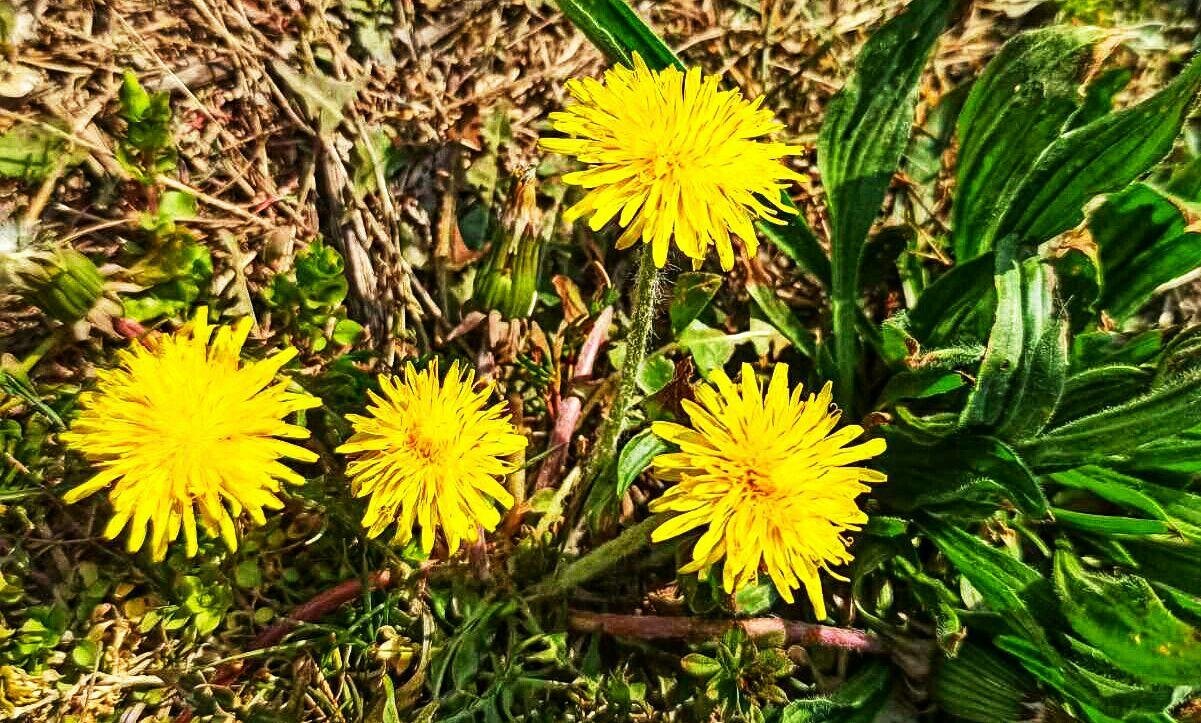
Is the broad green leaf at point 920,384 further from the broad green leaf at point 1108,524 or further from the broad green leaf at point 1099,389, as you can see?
the broad green leaf at point 1108,524

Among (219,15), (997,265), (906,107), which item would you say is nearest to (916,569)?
(997,265)

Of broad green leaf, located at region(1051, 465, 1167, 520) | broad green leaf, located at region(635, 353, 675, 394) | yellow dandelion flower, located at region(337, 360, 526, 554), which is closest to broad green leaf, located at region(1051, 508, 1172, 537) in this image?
broad green leaf, located at region(1051, 465, 1167, 520)

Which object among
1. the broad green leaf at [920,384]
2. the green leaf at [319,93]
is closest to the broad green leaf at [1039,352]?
the broad green leaf at [920,384]

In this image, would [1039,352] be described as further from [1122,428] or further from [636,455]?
[636,455]

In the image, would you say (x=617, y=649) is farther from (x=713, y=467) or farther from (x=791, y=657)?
(x=713, y=467)

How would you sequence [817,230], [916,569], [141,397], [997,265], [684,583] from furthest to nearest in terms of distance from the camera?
[817,230]
[916,569]
[684,583]
[997,265]
[141,397]

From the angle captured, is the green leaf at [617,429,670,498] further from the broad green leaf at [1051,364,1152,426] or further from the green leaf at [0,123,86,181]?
the green leaf at [0,123,86,181]
